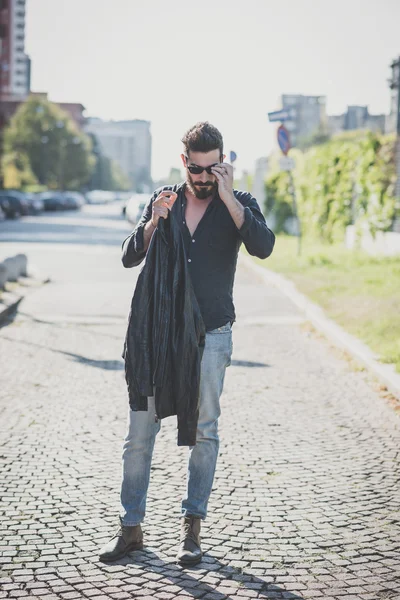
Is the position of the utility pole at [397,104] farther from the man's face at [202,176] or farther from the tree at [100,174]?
the tree at [100,174]

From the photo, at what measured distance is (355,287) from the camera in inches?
573

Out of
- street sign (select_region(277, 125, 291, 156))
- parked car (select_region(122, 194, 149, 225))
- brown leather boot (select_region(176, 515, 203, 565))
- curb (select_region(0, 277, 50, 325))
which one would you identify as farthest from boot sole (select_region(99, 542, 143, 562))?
parked car (select_region(122, 194, 149, 225))

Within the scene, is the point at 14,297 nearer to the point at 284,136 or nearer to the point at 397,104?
the point at 284,136

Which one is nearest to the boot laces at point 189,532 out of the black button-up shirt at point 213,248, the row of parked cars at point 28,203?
the black button-up shirt at point 213,248

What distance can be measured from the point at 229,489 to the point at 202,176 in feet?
6.58

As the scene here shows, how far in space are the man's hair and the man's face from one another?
0.02m

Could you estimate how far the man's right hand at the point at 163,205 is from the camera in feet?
12.9

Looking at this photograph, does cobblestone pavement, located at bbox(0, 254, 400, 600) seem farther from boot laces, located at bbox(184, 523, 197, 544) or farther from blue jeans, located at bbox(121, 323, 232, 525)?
blue jeans, located at bbox(121, 323, 232, 525)

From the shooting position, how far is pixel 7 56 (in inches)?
5689

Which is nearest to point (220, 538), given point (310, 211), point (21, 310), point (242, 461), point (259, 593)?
point (259, 593)

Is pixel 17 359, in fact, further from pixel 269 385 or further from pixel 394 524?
pixel 394 524

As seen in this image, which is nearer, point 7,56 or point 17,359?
point 17,359

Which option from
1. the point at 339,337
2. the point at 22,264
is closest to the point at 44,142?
the point at 22,264

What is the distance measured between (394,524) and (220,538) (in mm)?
925
